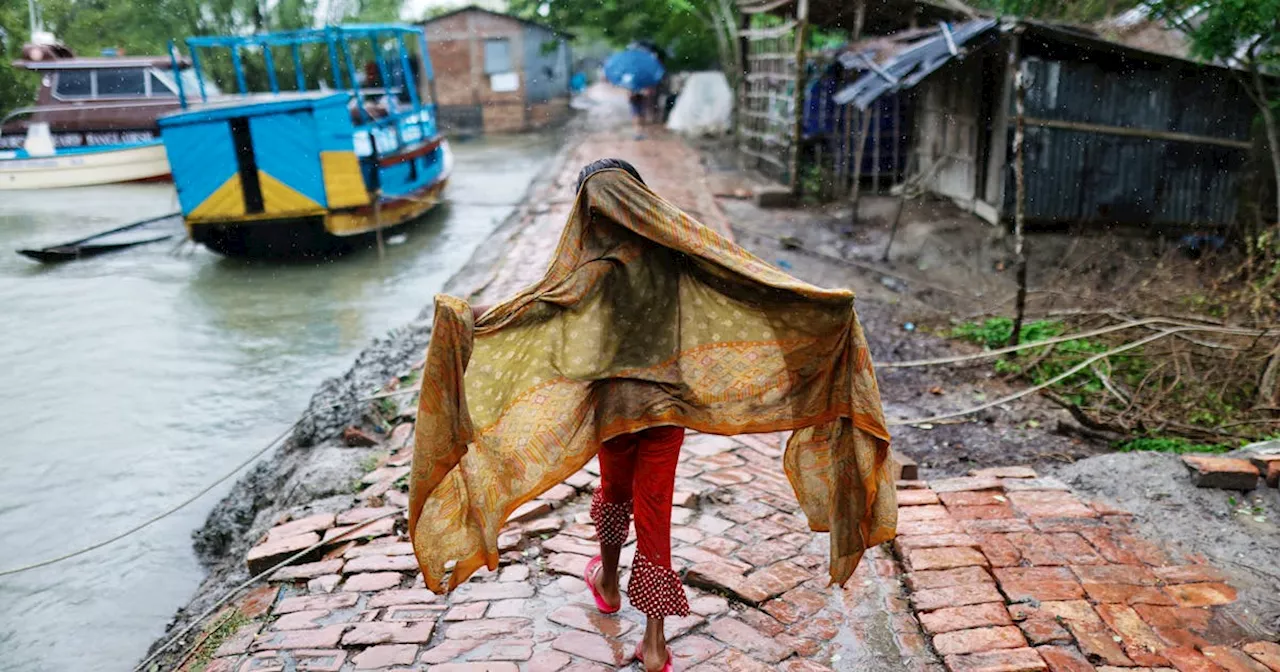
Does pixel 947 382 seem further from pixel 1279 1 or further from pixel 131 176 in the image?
pixel 131 176

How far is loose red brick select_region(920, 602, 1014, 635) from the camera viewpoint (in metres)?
3.03

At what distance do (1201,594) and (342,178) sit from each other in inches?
432

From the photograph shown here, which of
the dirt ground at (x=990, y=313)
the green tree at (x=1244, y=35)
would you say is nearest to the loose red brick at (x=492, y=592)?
the dirt ground at (x=990, y=313)

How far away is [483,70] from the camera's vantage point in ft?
87.9

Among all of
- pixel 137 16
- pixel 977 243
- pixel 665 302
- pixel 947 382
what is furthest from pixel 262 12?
pixel 665 302

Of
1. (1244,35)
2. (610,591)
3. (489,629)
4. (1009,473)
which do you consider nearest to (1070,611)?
(1009,473)

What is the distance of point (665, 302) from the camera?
2.73 m

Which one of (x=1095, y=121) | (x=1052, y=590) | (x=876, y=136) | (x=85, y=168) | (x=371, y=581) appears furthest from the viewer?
(x=876, y=136)

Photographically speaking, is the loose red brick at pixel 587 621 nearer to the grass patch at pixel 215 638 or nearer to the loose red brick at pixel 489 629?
the loose red brick at pixel 489 629

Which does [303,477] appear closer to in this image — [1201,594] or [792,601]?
[792,601]

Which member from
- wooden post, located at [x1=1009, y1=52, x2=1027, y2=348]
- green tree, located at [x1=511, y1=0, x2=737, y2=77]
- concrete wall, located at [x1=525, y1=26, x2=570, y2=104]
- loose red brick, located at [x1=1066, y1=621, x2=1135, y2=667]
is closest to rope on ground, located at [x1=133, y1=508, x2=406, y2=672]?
loose red brick, located at [x1=1066, y1=621, x2=1135, y2=667]

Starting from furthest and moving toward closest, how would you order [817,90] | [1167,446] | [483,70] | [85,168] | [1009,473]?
[483,70] → [817,90] → [85,168] → [1167,446] → [1009,473]

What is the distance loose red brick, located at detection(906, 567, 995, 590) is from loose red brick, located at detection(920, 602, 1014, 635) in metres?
0.15

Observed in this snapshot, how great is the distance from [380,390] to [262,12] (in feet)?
64.2
